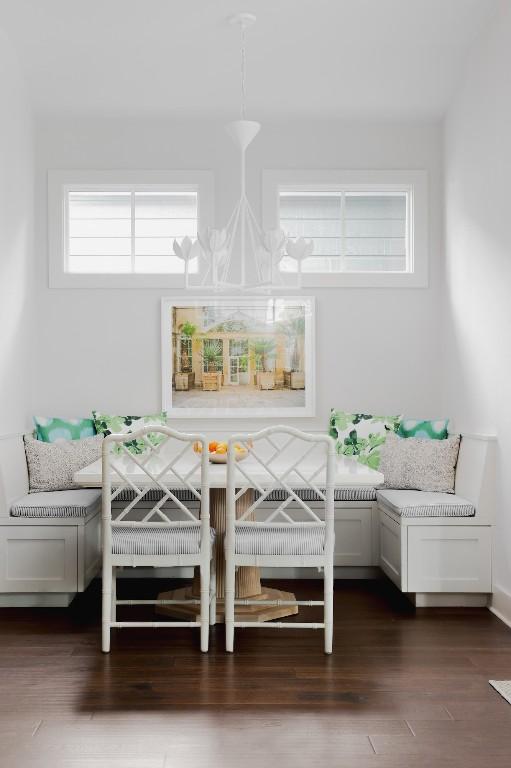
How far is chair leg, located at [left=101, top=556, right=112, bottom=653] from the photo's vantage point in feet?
10.5

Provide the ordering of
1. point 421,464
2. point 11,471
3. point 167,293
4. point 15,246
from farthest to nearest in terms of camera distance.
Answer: point 167,293 → point 15,246 → point 421,464 → point 11,471

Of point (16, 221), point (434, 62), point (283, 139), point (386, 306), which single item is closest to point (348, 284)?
point (386, 306)

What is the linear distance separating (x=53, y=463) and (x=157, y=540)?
144 cm

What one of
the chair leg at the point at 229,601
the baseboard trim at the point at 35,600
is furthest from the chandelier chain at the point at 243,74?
the baseboard trim at the point at 35,600

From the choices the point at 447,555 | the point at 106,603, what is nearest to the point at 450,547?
the point at 447,555

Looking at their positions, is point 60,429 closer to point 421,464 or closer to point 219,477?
point 219,477

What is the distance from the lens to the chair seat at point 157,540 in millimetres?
3213

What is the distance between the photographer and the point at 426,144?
5.21 meters

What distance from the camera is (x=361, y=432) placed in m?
4.98

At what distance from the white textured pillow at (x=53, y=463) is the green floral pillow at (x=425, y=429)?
1.89m

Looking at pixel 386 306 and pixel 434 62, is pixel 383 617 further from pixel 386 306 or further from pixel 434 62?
pixel 434 62

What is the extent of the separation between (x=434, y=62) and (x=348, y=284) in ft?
4.69

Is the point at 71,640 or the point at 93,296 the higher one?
the point at 93,296

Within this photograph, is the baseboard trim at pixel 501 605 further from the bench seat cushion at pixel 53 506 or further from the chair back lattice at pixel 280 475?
the bench seat cushion at pixel 53 506
